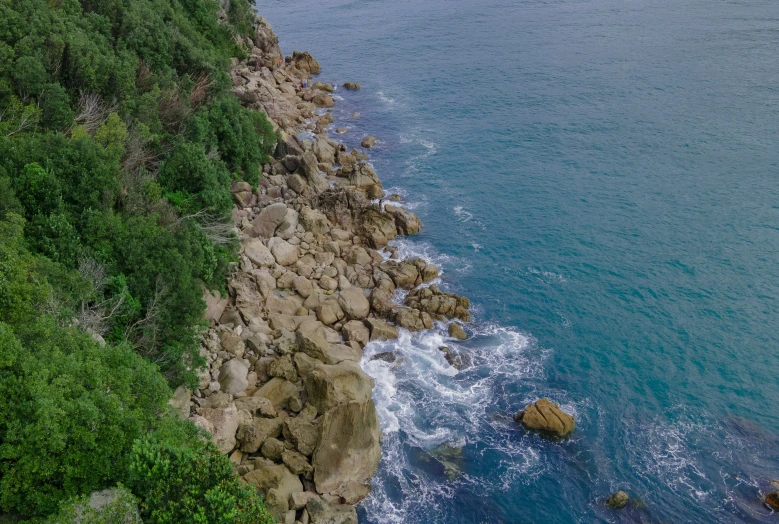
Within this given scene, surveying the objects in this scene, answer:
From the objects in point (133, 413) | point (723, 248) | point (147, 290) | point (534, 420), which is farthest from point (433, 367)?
point (723, 248)

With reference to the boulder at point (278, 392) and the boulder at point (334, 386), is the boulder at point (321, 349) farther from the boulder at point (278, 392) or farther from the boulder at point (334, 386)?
the boulder at point (278, 392)

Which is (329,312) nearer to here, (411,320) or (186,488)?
(411,320)

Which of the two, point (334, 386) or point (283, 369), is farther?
point (283, 369)

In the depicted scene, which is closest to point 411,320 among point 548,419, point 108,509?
point 548,419

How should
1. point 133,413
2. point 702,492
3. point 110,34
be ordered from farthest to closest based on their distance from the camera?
point 110,34 → point 702,492 → point 133,413

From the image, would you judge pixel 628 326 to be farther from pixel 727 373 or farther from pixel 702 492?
pixel 702 492

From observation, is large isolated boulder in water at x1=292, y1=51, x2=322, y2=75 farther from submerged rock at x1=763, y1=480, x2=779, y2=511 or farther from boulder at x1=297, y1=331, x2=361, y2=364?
submerged rock at x1=763, y1=480, x2=779, y2=511
